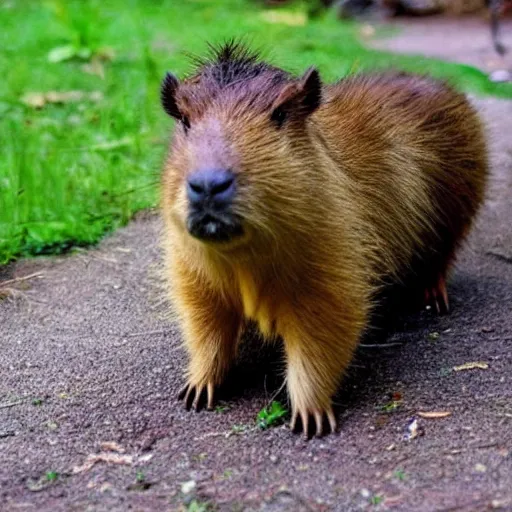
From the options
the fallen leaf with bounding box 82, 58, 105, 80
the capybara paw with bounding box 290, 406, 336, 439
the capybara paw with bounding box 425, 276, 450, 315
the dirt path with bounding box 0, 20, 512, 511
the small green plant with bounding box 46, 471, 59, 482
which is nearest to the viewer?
the dirt path with bounding box 0, 20, 512, 511

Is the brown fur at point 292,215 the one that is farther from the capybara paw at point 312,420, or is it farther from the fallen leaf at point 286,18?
the fallen leaf at point 286,18

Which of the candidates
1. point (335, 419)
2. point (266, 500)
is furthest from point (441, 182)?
point (266, 500)

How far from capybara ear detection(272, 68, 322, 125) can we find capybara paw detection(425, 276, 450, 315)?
1529mm

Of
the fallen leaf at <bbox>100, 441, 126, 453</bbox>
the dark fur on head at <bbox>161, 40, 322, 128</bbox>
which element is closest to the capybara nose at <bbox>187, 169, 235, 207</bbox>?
the dark fur on head at <bbox>161, 40, 322, 128</bbox>

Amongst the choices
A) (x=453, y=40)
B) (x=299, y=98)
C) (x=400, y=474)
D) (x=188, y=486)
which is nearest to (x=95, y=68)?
(x=453, y=40)

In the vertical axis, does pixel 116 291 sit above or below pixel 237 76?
below

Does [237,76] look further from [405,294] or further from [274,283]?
[405,294]

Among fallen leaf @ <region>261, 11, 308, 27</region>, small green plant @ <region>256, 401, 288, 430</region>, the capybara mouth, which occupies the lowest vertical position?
A: small green plant @ <region>256, 401, 288, 430</region>

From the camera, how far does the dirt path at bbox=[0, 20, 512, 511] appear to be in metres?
3.06

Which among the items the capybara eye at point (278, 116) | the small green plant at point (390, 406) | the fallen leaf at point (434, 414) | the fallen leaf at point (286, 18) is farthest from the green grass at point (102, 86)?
the fallen leaf at point (434, 414)

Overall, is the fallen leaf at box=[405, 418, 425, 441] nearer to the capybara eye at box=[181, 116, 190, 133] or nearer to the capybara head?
the capybara head

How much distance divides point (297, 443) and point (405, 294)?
1720 mm

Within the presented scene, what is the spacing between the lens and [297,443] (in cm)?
345

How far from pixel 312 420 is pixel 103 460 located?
0.80m
